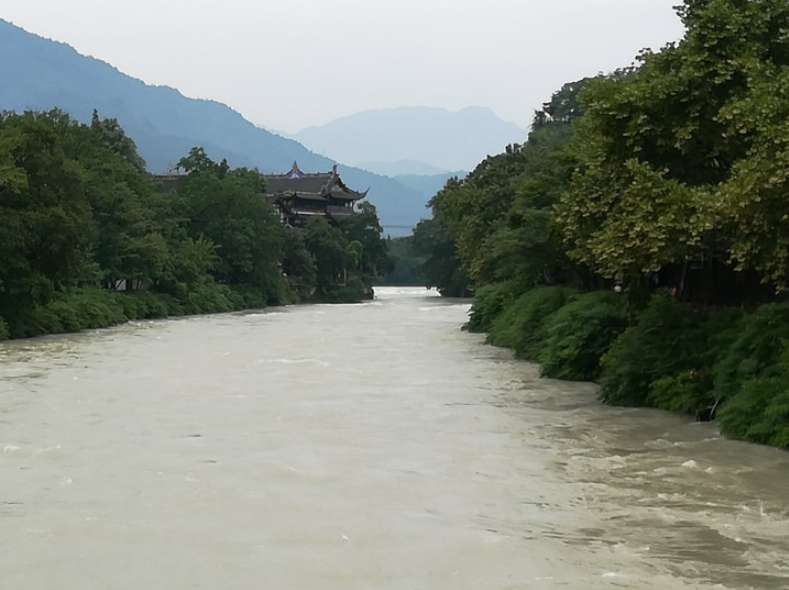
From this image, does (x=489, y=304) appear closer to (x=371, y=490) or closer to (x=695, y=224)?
(x=695, y=224)

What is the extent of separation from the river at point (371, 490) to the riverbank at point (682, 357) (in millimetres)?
429

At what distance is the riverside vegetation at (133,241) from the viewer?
1229 inches

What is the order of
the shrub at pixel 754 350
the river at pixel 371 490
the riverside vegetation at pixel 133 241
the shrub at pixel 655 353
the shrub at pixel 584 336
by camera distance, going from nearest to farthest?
the river at pixel 371 490 → the shrub at pixel 754 350 → the shrub at pixel 655 353 → the shrub at pixel 584 336 → the riverside vegetation at pixel 133 241

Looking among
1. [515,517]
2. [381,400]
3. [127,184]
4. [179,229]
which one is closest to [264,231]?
[179,229]

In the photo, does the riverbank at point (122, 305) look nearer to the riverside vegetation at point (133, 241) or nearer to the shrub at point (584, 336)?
the riverside vegetation at point (133, 241)

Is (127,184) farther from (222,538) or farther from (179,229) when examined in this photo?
(222,538)

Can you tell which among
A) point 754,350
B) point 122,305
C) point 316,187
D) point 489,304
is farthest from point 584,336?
point 316,187

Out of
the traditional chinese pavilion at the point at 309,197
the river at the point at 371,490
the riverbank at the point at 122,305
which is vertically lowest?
the river at the point at 371,490

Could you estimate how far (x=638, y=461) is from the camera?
11.5 meters

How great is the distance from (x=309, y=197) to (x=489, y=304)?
140ft

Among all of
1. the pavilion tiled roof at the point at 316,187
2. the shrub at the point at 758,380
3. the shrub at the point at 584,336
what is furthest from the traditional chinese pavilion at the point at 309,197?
the shrub at the point at 758,380

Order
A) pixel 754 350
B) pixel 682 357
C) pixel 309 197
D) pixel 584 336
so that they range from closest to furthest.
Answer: pixel 754 350 → pixel 682 357 → pixel 584 336 → pixel 309 197

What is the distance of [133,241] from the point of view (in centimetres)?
4412

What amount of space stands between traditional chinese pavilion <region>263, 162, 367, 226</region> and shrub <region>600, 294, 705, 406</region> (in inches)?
2230
